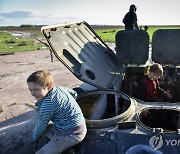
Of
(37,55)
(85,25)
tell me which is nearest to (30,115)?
(85,25)

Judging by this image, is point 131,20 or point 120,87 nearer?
point 120,87

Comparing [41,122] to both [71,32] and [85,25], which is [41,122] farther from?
[85,25]

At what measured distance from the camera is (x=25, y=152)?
211 inches

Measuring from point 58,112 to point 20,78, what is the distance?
340 inches

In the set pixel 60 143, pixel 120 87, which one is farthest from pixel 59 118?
pixel 120 87

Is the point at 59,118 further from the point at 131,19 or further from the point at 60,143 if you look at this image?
the point at 131,19

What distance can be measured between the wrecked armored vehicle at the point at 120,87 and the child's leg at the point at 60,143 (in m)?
0.14

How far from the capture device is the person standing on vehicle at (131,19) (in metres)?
9.18

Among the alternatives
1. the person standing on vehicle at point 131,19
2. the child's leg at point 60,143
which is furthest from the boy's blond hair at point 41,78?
the person standing on vehicle at point 131,19

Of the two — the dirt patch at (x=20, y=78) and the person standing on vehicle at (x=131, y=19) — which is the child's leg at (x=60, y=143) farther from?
the person standing on vehicle at (x=131, y=19)

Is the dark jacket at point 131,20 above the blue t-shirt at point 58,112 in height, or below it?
above

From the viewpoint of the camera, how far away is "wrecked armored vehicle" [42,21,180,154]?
325cm

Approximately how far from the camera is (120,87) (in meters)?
5.00

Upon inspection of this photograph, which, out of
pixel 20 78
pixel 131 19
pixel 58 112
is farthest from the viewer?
pixel 20 78
